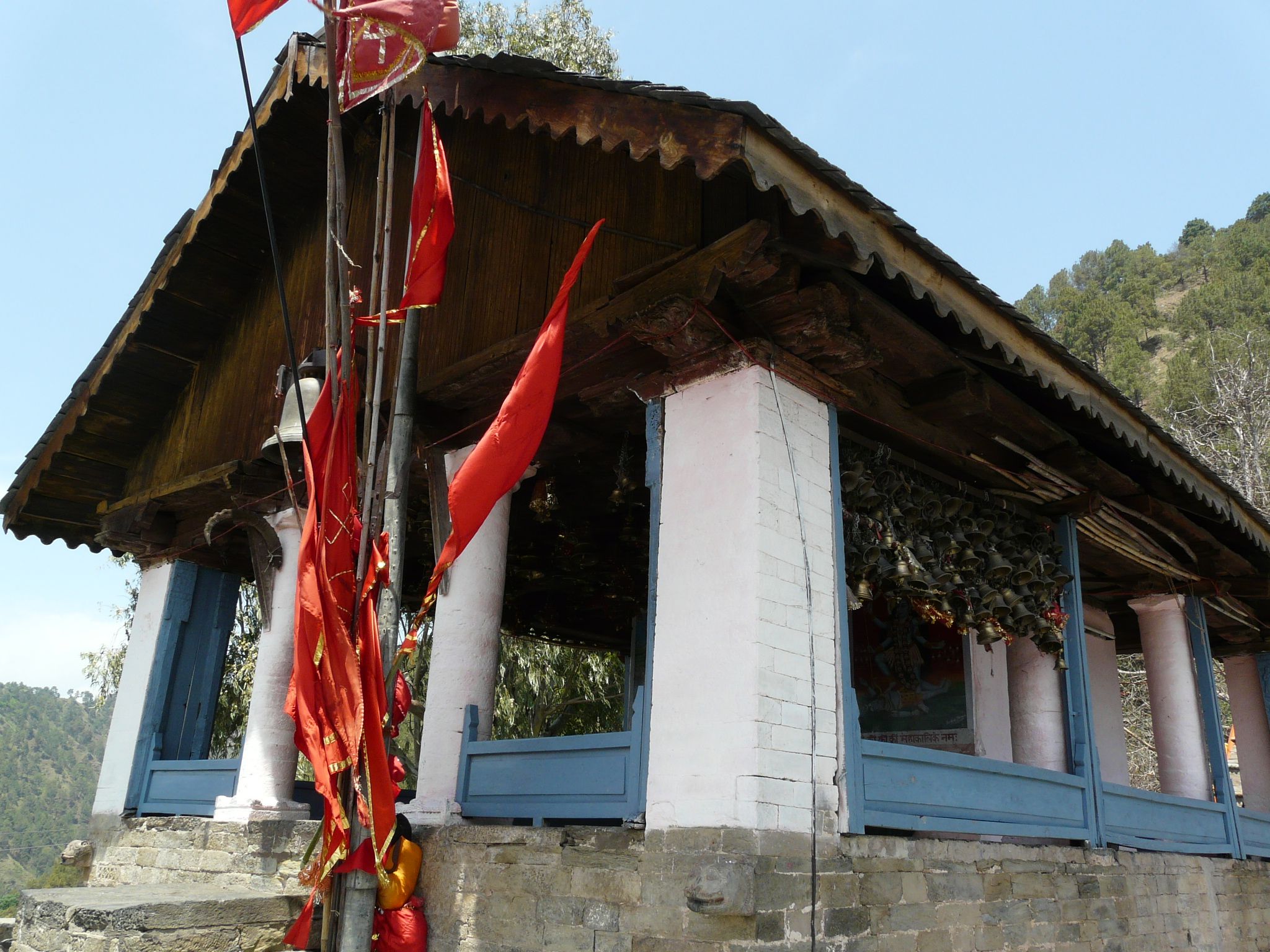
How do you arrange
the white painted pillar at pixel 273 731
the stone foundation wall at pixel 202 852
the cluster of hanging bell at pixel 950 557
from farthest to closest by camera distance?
the white painted pillar at pixel 273 731 → the stone foundation wall at pixel 202 852 → the cluster of hanging bell at pixel 950 557

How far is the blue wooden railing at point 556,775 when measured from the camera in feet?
16.2

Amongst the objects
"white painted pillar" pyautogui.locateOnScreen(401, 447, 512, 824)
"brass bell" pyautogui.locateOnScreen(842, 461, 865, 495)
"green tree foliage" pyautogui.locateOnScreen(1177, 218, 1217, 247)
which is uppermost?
"green tree foliage" pyautogui.locateOnScreen(1177, 218, 1217, 247)

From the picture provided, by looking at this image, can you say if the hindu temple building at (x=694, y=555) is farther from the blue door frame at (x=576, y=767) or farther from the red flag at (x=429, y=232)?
the red flag at (x=429, y=232)

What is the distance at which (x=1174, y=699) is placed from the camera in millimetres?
9031

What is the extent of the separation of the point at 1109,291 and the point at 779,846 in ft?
217

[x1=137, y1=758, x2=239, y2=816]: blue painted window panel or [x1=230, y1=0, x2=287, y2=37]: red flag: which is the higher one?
[x1=230, y1=0, x2=287, y2=37]: red flag

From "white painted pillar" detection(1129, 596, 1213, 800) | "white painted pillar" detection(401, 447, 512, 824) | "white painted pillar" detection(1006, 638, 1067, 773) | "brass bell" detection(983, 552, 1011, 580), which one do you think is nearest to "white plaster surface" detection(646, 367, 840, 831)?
"white painted pillar" detection(401, 447, 512, 824)

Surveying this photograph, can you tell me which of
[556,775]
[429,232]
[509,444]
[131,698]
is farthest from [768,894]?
[131,698]

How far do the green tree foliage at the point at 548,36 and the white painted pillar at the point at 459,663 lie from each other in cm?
1429

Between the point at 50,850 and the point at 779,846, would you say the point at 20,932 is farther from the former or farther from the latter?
the point at 50,850

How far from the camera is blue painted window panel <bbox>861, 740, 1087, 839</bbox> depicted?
5.03 meters

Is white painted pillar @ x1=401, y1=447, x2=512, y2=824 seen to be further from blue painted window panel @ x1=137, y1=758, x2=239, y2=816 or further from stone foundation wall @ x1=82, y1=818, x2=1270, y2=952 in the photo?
blue painted window panel @ x1=137, y1=758, x2=239, y2=816

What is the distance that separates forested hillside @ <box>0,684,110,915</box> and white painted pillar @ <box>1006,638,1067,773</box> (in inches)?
2475

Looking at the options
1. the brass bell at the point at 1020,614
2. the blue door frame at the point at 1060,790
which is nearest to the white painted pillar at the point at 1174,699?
the blue door frame at the point at 1060,790
